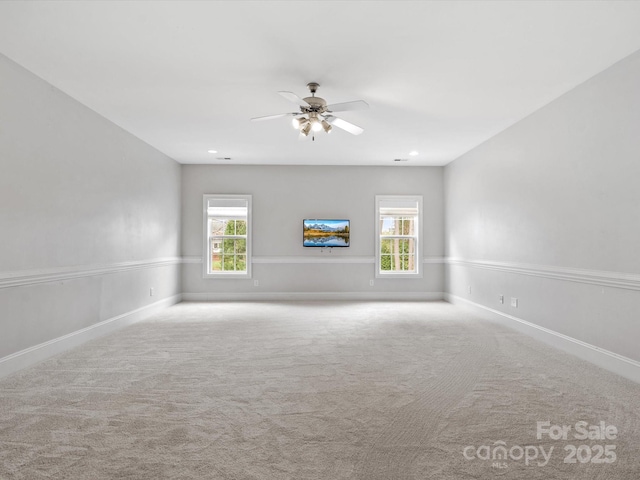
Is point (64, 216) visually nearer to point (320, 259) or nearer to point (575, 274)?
point (320, 259)

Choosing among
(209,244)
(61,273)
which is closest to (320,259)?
(209,244)

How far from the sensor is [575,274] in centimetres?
364

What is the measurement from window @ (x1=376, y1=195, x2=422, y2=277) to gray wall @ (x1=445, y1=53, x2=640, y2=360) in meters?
1.75

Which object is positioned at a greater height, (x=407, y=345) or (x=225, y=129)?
(x=225, y=129)

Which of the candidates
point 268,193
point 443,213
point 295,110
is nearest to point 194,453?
point 295,110

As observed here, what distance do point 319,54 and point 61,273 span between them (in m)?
3.38

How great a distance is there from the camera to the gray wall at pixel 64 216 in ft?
10.4

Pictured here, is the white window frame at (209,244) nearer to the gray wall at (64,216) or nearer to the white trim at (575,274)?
the gray wall at (64,216)

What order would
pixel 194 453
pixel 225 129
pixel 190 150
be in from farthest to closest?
pixel 190 150 < pixel 225 129 < pixel 194 453

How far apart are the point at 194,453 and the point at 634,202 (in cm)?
374

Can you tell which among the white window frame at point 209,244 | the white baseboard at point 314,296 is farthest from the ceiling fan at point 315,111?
the white baseboard at point 314,296

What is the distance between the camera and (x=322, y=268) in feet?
23.9

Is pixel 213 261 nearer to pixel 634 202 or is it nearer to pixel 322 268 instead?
pixel 322 268

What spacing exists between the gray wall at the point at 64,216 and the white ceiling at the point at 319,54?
11.8 inches
